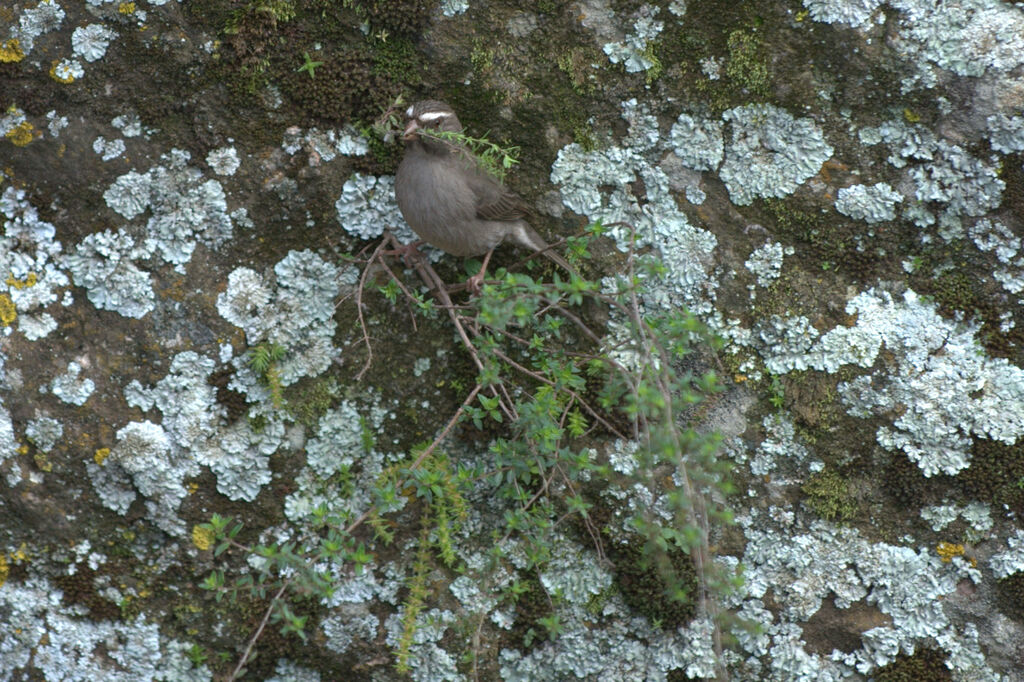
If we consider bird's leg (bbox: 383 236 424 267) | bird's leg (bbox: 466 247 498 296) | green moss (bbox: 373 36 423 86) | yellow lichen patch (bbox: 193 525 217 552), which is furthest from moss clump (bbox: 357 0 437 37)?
yellow lichen patch (bbox: 193 525 217 552)

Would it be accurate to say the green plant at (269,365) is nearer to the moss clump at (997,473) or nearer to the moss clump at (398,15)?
the moss clump at (398,15)

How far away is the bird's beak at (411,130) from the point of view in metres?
3.32

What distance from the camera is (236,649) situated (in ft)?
11.5

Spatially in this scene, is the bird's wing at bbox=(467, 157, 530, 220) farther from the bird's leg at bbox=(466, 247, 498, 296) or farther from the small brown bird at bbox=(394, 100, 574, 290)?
the bird's leg at bbox=(466, 247, 498, 296)

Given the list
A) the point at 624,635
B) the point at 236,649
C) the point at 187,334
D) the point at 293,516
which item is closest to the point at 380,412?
the point at 293,516

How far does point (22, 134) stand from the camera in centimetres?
338

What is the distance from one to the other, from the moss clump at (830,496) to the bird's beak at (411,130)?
89.0 inches

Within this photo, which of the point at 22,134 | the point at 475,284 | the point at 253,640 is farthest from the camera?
the point at 475,284

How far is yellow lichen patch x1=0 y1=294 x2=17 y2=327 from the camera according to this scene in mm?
3398

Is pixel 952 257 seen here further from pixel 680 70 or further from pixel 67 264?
pixel 67 264

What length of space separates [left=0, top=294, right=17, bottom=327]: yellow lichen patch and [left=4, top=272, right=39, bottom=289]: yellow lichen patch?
5 cm

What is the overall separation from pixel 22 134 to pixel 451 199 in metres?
1.83

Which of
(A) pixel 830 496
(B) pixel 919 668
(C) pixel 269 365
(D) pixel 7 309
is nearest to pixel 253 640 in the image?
(C) pixel 269 365

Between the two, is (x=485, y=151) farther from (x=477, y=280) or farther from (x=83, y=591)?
(x=83, y=591)
